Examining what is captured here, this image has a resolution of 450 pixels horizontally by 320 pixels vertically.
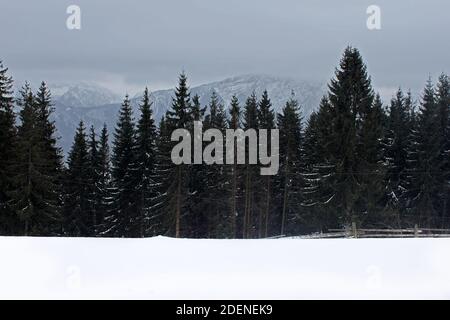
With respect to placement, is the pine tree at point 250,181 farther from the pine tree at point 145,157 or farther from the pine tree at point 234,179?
the pine tree at point 145,157

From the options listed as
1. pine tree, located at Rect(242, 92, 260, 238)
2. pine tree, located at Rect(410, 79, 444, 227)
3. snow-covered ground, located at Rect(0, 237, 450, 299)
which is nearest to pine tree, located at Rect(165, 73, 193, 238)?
pine tree, located at Rect(242, 92, 260, 238)

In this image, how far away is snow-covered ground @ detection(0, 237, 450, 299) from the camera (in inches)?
389

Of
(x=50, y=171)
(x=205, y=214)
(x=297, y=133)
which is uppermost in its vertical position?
(x=297, y=133)

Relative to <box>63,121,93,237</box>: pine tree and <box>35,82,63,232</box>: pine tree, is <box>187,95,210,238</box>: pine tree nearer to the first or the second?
<box>63,121,93,237</box>: pine tree

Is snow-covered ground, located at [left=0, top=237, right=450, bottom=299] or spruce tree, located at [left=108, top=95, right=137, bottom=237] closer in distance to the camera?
snow-covered ground, located at [left=0, top=237, right=450, bottom=299]

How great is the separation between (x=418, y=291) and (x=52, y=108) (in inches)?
1431

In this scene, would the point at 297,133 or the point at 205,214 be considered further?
the point at 297,133

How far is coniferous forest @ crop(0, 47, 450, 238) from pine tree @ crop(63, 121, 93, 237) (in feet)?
0.29

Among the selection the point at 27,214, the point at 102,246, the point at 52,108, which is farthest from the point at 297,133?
the point at 102,246

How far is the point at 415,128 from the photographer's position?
4275 centimetres

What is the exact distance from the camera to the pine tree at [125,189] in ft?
137

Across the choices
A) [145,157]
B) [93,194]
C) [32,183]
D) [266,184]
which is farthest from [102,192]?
[266,184]
